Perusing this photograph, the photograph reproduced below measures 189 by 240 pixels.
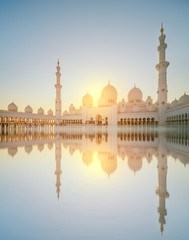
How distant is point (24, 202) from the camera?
1020mm

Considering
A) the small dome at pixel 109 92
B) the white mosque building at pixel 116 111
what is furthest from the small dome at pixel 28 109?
the small dome at pixel 109 92

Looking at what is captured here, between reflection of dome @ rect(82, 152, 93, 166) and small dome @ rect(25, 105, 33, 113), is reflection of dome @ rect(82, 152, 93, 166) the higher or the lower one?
the lower one

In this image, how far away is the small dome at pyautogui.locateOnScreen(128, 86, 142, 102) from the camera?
31062 mm

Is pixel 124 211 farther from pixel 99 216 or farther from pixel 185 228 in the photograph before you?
pixel 185 228

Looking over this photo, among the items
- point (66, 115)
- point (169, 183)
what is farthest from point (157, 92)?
point (169, 183)

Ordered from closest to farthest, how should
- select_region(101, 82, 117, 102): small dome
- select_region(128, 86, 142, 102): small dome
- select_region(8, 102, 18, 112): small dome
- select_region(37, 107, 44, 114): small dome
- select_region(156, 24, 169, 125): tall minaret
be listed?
select_region(156, 24, 169, 125): tall minaret
select_region(8, 102, 18, 112): small dome
select_region(128, 86, 142, 102): small dome
select_region(37, 107, 44, 114): small dome
select_region(101, 82, 117, 102): small dome

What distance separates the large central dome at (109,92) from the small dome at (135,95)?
352 centimetres

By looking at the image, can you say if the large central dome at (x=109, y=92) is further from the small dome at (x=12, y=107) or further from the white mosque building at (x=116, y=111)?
the small dome at (x=12, y=107)

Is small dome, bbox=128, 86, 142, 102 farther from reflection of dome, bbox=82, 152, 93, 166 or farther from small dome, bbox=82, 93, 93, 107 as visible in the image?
reflection of dome, bbox=82, 152, 93, 166

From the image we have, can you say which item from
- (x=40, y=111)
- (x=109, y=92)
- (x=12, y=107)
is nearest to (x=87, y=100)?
(x=109, y=92)

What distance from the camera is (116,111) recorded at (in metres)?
30.2

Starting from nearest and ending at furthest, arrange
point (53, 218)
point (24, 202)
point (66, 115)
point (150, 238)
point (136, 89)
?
point (150, 238)
point (53, 218)
point (24, 202)
point (136, 89)
point (66, 115)

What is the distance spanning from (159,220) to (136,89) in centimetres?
3208

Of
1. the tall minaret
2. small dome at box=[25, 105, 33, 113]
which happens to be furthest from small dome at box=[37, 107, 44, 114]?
the tall minaret
